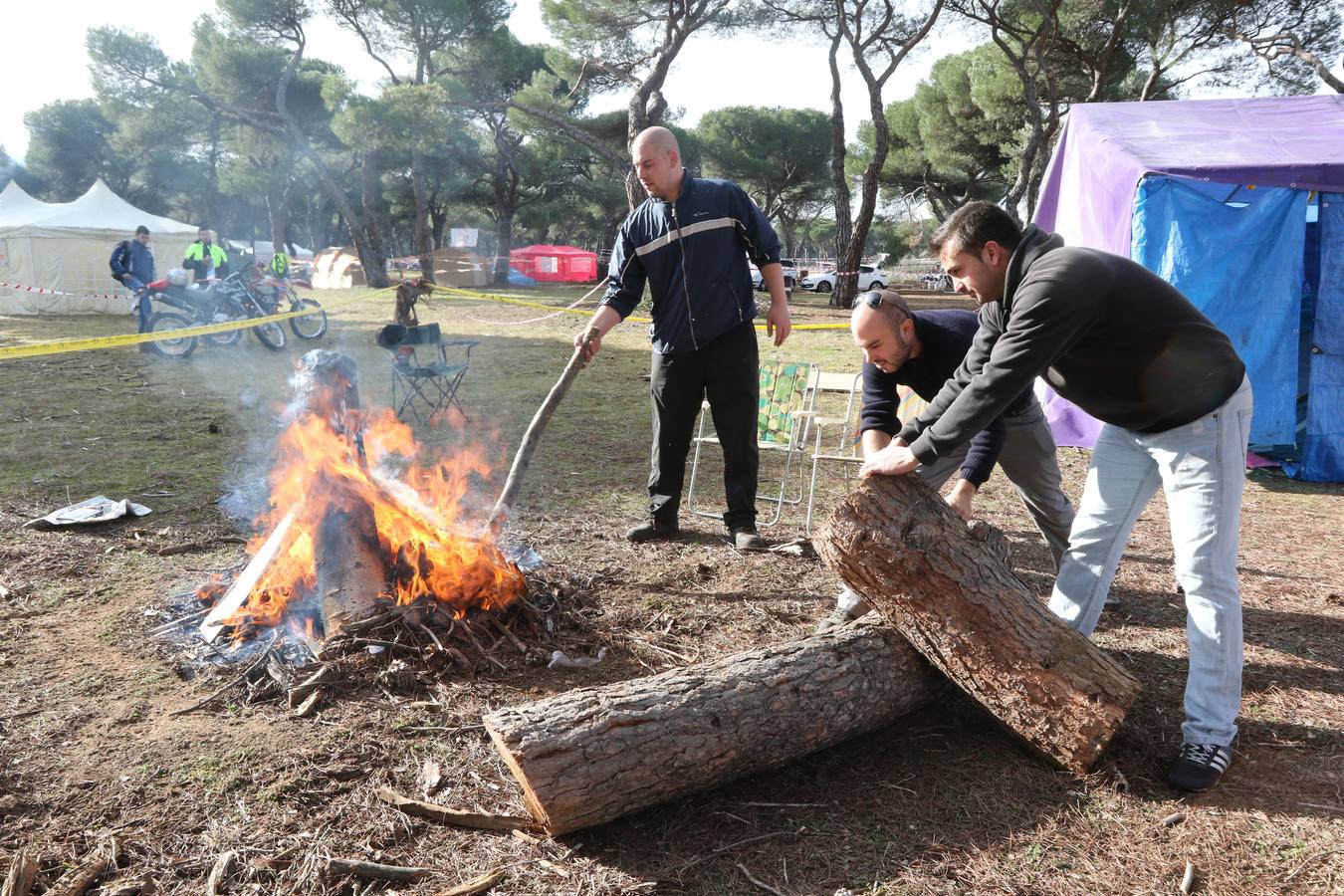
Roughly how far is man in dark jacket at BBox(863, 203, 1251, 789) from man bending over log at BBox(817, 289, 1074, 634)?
38 centimetres

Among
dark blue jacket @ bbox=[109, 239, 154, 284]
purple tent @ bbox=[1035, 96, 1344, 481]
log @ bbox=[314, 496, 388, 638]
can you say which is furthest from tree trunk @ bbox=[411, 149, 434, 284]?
log @ bbox=[314, 496, 388, 638]

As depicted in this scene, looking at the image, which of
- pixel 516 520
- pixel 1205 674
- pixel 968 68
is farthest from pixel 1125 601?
pixel 968 68

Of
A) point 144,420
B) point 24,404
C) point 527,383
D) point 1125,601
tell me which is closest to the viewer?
point 1125,601

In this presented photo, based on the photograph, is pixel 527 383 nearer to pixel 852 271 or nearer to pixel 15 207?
pixel 852 271

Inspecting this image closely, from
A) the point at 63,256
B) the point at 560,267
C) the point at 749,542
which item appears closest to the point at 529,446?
the point at 749,542

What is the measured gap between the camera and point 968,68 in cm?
2719

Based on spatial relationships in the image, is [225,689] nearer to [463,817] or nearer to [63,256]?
[463,817]

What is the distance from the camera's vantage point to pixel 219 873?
2145 mm

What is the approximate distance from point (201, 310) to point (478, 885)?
39.5ft

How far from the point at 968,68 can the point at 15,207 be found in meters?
26.8

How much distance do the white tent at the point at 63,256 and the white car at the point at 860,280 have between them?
21.1 m

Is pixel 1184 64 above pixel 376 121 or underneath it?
above

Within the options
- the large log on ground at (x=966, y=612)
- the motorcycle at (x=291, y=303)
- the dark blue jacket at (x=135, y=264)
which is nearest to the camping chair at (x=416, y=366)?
the large log on ground at (x=966, y=612)

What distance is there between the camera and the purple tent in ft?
20.6
